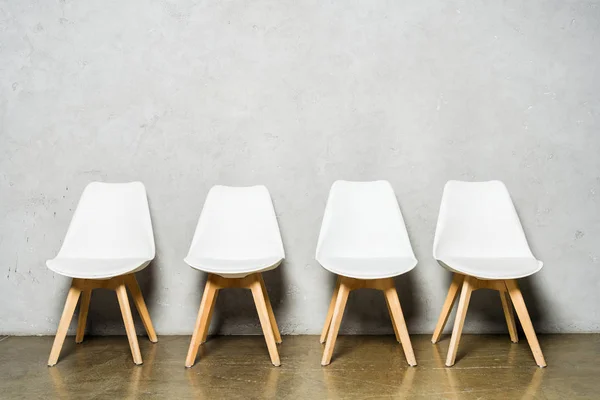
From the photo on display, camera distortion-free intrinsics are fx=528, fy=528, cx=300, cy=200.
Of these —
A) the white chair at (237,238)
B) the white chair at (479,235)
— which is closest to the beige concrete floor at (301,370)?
the white chair at (237,238)

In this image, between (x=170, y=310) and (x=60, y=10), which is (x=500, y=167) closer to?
(x=170, y=310)

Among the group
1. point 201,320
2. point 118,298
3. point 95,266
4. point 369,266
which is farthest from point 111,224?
point 369,266

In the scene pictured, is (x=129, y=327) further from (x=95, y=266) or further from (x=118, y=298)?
(x=95, y=266)

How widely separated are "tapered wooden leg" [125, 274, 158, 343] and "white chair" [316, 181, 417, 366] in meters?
0.95

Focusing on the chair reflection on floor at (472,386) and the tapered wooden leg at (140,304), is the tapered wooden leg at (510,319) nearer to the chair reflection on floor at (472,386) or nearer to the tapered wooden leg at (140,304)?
the chair reflection on floor at (472,386)

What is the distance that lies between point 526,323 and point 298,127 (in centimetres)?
160

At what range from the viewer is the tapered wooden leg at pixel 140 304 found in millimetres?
2845

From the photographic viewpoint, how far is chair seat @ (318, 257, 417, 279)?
2.44 metres

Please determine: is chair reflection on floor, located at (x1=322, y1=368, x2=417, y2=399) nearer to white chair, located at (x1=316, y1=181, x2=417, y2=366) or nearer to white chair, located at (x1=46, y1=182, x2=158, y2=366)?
white chair, located at (x1=316, y1=181, x2=417, y2=366)

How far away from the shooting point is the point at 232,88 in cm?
312

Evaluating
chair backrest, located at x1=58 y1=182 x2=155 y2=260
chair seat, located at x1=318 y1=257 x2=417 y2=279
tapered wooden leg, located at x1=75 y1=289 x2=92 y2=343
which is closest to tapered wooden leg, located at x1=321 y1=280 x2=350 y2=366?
chair seat, located at x1=318 y1=257 x2=417 y2=279

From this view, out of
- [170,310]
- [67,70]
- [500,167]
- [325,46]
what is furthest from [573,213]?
[67,70]

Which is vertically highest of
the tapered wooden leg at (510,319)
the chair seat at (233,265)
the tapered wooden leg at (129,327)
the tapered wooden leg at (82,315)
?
the chair seat at (233,265)

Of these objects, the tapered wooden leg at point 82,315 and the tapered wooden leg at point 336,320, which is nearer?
the tapered wooden leg at point 336,320
